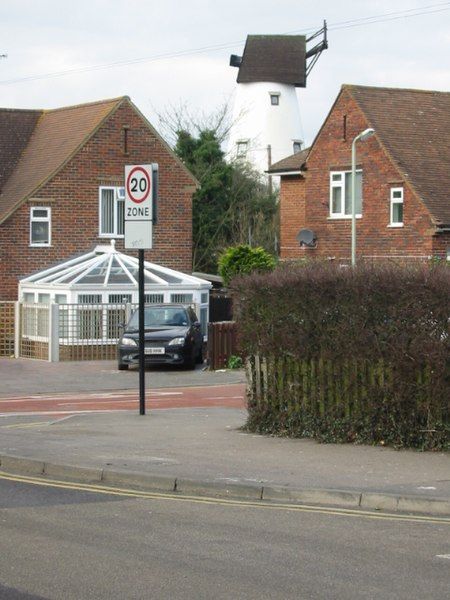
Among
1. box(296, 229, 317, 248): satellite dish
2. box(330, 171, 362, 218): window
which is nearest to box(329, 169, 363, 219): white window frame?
box(330, 171, 362, 218): window

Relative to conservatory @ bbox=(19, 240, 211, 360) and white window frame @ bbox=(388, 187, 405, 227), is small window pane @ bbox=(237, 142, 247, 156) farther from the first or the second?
conservatory @ bbox=(19, 240, 211, 360)

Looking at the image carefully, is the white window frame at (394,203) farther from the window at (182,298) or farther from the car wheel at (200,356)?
the car wheel at (200,356)

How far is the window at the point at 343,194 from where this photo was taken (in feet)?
143

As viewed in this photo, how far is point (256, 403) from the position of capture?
16.2m

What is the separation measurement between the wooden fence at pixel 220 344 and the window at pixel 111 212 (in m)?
11.9

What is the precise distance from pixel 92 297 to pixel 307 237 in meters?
10.1

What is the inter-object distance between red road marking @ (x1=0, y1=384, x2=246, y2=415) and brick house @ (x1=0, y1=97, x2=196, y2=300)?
52.9 ft

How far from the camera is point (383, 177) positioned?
4219 centimetres

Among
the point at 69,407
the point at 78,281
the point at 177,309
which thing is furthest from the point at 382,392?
the point at 78,281

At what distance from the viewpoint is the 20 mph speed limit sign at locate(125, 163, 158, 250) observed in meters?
17.2

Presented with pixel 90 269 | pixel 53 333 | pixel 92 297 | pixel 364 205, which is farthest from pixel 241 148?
pixel 53 333

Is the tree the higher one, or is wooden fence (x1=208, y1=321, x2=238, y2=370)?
the tree

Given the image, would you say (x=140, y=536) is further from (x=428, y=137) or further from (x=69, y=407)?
(x=428, y=137)

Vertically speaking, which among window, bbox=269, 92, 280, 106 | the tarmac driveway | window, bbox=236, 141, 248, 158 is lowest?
the tarmac driveway
